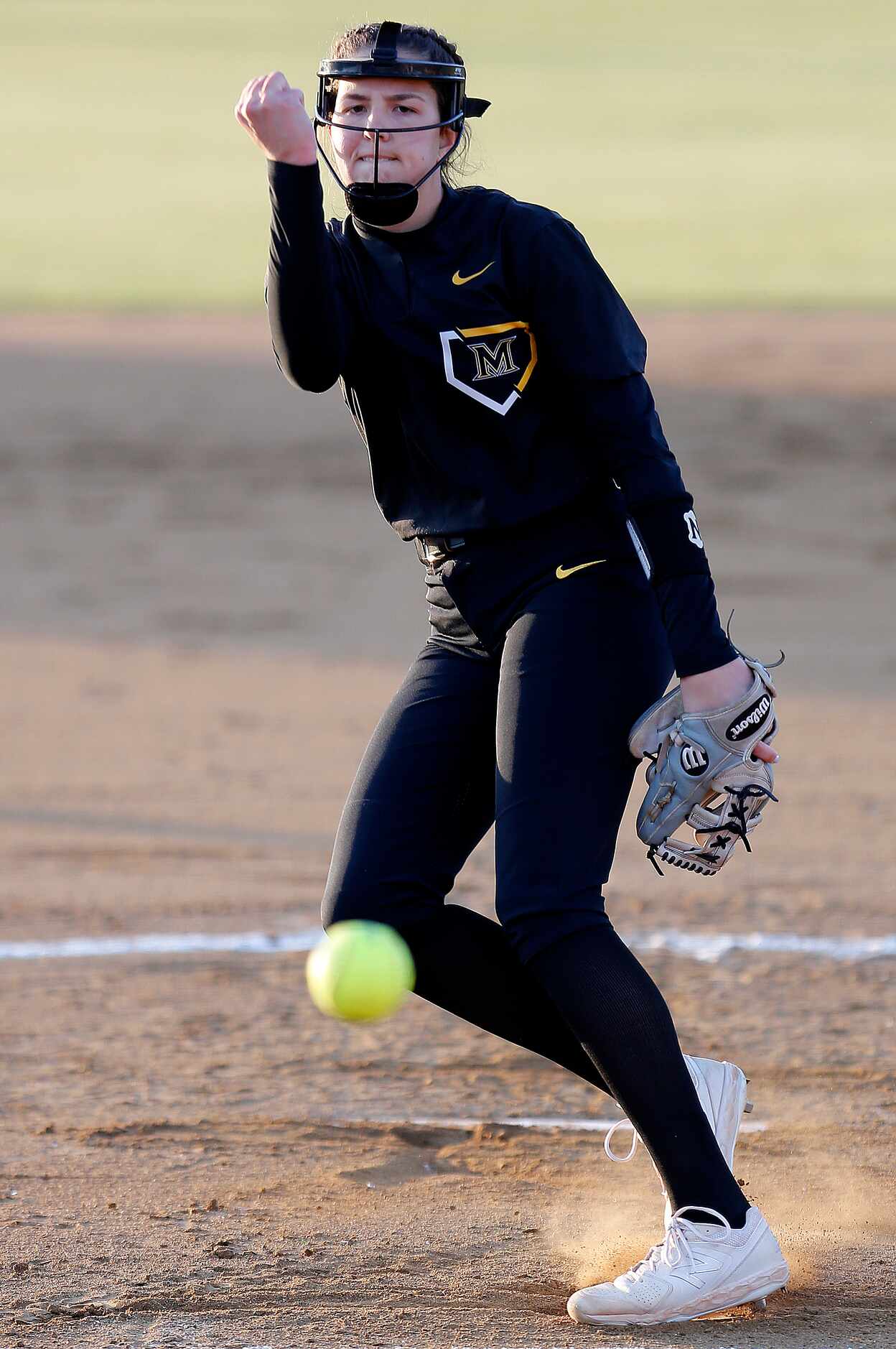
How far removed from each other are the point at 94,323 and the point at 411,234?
50.9 feet

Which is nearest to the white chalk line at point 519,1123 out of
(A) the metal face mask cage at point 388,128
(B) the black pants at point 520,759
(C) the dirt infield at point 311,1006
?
(C) the dirt infield at point 311,1006

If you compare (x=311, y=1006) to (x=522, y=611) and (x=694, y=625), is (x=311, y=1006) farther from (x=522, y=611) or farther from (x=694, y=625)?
(x=694, y=625)

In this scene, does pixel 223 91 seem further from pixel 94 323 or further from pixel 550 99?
pixel 94 323

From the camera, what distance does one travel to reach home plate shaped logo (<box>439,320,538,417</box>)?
272 centimetres

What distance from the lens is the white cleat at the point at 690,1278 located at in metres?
2.64

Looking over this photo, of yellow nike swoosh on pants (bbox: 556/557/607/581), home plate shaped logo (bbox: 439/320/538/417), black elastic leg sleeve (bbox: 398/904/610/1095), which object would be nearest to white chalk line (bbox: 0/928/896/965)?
black elastic leg sleeve (bbox: 398/904/610/1095)

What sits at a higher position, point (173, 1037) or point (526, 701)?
point (526, 701)

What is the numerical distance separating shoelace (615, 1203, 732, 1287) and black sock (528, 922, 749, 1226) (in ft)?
0.04

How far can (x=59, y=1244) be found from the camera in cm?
302

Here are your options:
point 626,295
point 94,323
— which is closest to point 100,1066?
point 94,323

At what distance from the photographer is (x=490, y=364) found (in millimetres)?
2730

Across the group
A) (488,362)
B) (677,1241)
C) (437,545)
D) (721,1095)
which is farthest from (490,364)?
(677,1241)

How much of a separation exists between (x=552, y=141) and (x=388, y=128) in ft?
115

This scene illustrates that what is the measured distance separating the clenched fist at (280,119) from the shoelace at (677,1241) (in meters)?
1.62
